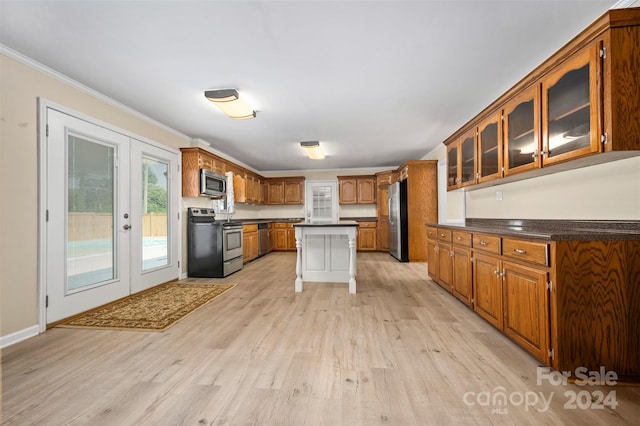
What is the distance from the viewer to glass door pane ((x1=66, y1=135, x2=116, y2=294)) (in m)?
2.71

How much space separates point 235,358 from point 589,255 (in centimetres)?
236

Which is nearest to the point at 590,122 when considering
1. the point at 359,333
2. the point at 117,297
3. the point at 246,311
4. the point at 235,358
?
the point at 359,333

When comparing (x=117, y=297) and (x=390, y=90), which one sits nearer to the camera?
(x=390, y=90)

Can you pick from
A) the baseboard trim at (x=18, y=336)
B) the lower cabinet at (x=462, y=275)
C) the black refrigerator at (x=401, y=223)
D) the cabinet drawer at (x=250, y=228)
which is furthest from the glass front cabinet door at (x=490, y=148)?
the baseboard trim at (x=18, y=336)

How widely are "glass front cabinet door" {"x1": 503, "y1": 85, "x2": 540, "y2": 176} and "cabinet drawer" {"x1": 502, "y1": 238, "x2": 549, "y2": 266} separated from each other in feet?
2.50

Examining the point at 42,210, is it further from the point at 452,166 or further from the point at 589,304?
the point at 452,166

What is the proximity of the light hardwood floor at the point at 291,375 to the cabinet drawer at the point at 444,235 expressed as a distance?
90 centimetres

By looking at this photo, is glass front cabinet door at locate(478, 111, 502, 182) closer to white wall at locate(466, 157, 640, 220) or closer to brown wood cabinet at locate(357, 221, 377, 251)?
white wall at locate(466, 157, 640, 220)

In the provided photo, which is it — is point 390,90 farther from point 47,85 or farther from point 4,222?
point 4,222

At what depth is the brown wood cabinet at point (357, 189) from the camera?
7.52 metres

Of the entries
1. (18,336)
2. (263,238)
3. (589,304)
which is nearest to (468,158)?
(589,304)

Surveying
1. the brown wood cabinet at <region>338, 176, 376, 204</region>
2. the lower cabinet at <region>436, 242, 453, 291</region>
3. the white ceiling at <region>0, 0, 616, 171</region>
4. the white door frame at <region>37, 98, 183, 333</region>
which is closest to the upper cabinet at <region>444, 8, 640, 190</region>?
the white ceiling at <region>0, 0, 616, 171</region>

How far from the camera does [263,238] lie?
6926mm

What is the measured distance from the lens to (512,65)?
2.44 metres
